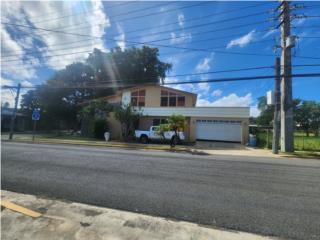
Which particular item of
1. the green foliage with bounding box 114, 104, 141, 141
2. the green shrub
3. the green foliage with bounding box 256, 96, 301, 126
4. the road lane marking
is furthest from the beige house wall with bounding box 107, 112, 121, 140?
the green foliage with bounding box 256, 96, 301, 126

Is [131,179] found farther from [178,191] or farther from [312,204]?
[312,204]

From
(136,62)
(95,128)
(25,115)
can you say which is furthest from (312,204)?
(25,115)

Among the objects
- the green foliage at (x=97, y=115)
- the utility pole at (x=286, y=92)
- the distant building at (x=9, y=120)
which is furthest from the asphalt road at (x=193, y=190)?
the distant building at (x=9, y=120)

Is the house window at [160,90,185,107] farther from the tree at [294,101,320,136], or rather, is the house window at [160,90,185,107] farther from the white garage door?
the tree at [294,101,320,136]

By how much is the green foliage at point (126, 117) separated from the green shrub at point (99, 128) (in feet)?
7.81

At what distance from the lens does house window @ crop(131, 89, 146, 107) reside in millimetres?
28797

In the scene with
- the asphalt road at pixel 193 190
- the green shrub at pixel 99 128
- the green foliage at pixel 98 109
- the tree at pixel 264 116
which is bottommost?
the asphalt road at pixel 193 190

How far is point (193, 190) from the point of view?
6.01 m

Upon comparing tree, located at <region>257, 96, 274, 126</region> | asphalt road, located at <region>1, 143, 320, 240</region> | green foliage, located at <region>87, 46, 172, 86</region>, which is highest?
green foliage, located at <region>87, 46, 172, 86</region>

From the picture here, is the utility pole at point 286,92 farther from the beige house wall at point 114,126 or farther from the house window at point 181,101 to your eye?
the beige house wall at point 114,126

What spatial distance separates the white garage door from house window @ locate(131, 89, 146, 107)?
8.08m

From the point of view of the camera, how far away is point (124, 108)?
23.6m

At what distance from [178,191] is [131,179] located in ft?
5.93

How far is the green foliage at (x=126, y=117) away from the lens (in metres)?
23.1
